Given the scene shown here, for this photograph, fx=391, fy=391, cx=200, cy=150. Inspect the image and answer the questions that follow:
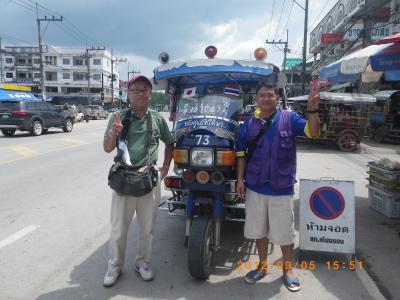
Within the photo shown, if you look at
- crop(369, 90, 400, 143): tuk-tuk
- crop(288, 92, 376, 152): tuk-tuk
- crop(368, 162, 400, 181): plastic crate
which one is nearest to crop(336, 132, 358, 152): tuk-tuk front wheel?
crop(288, 92, 376, 152): tuk-tuk

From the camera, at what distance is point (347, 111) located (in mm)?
16406

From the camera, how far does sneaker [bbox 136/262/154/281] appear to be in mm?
3822

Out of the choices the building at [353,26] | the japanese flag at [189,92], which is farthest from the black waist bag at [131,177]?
the building at [353,26]

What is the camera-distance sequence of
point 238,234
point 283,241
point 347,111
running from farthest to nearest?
point 347,111 < point 238,234 < point 283,241

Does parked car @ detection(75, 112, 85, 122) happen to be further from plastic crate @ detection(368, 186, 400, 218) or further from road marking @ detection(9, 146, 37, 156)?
plastic crate @ detection(368, 186, 400, 218)

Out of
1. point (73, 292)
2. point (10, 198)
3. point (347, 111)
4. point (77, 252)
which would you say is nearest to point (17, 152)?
point (10, 198)

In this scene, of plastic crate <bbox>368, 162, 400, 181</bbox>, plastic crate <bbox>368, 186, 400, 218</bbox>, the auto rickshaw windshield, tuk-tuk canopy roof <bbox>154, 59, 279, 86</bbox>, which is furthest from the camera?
plastic crate <bbox>368, 186, 400, 218</bbox>

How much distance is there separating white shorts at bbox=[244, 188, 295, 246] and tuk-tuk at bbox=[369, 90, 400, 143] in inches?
637

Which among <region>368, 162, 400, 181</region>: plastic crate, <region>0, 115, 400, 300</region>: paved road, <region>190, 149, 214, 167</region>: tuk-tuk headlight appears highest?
<region>190, 149, 214, 167</region>: tuk-tuk headlight

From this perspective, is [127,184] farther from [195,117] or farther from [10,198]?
[10,198]

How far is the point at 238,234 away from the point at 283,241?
1.43m

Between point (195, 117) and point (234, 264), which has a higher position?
point (195, 117)

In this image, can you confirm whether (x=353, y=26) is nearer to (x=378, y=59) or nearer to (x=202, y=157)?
(x=378, y=59)

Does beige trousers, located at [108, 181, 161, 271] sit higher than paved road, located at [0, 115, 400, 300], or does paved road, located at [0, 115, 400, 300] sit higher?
beige trousers, located at [108, 181, 161, 271]
